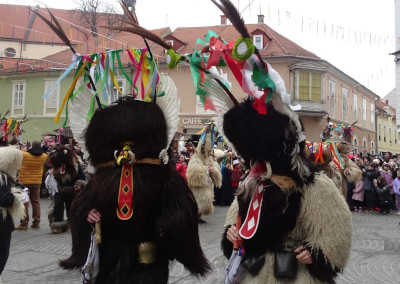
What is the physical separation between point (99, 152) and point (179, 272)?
2.59 m

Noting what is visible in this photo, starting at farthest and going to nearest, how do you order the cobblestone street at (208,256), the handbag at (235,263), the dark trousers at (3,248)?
the cobblestone street at (208,256)
the dark trousers at (3,248)
the handbag at (235,263)

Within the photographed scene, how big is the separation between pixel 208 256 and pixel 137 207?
3.31 m

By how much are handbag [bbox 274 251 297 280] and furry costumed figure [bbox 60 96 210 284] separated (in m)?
0.73

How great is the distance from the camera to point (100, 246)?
3.18 meters

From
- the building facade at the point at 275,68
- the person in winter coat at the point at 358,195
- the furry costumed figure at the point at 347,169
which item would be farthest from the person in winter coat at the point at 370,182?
the building facade at the point at 275,68

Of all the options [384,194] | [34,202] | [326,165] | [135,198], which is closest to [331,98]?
[384,194]

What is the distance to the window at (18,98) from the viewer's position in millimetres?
28328

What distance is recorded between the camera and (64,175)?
7648 millimetres

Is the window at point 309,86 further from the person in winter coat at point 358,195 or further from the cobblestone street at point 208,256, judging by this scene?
the cobblestone street at point 208,256

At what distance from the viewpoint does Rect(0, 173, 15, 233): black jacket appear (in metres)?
3.98

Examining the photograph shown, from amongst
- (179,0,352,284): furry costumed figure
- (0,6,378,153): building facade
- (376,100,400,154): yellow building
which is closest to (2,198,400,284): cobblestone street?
(179,0,352,284): furry costumed figure

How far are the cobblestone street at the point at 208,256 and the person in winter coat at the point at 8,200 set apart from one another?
1.08 metres

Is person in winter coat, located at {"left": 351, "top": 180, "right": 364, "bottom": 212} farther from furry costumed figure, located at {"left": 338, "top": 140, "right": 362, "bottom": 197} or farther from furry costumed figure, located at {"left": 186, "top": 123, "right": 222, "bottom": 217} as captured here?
furry costumed figure, located at {"left": 186, "top": 123, "right": 222, "bottom": 217}

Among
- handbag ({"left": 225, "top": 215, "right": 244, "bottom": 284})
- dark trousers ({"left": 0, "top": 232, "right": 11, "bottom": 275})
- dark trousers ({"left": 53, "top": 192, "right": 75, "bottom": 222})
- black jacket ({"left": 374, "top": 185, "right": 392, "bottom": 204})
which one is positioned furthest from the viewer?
black jacket ({"left": 374, "top": 185, "right": 392, "bottom": 204})
